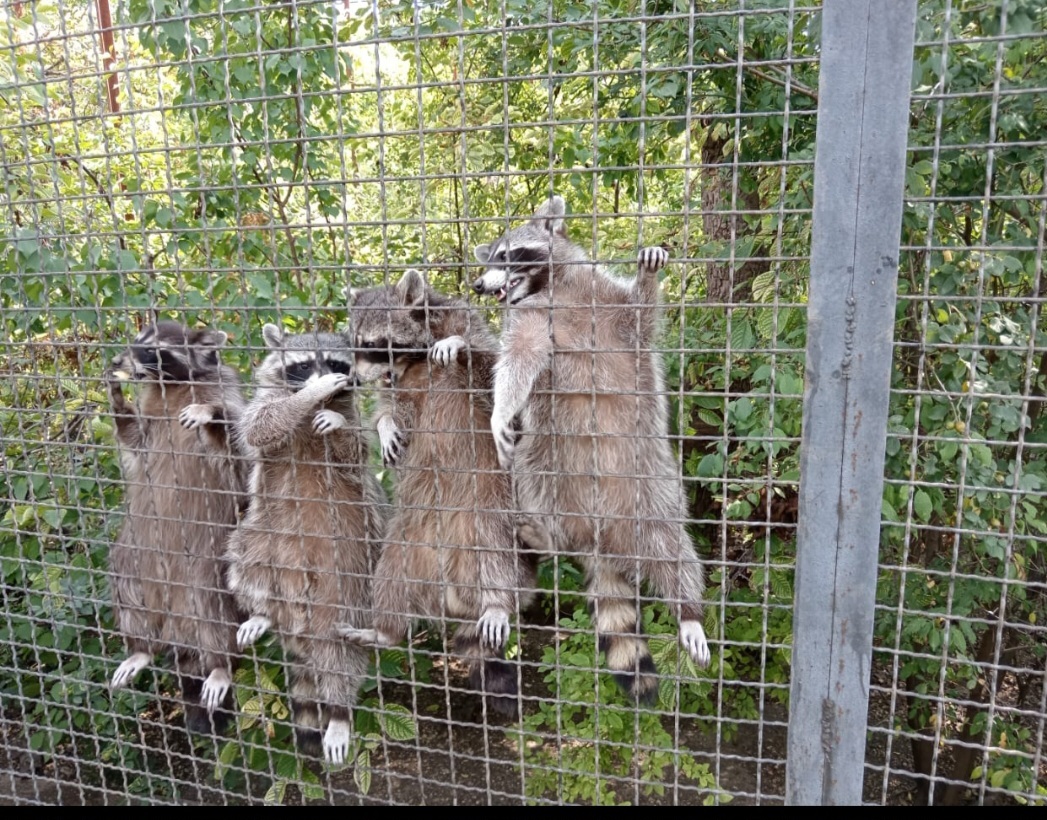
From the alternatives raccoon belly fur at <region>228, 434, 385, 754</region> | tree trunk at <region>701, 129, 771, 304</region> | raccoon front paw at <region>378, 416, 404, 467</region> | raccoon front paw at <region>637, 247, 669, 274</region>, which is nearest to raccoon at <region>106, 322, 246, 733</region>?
raccoon belly fur at <region>228, 434, 385, 754</region>

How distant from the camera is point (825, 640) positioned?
7.00 ft

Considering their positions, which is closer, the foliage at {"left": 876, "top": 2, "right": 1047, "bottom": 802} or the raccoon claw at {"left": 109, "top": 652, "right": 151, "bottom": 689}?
the foliage at {"left": 876, "top": 2, "right": 1047, "bottom": 802}

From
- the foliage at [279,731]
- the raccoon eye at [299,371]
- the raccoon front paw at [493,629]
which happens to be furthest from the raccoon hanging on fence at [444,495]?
the foliage at [279,731]

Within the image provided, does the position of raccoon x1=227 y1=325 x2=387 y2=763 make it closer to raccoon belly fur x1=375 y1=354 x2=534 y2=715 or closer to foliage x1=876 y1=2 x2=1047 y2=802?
raccoon belly fur x1=375 y1=354 x2=534 y2=715

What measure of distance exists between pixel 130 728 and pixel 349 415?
112 inches

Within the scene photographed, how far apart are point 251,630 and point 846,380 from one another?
2.55 metres

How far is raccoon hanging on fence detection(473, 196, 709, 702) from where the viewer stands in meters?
2.86

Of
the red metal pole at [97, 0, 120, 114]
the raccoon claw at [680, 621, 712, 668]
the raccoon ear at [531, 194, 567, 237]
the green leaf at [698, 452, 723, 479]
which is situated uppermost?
the red metal pole at [97, 0, 120, 114]

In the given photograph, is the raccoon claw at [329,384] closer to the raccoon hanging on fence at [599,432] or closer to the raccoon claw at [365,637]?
the raccoon hanging on fence at [599,432]

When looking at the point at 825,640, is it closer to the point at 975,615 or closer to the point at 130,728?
the point at 975,615

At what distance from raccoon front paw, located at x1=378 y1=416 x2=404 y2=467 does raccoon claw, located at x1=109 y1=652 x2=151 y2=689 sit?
5.19 feet

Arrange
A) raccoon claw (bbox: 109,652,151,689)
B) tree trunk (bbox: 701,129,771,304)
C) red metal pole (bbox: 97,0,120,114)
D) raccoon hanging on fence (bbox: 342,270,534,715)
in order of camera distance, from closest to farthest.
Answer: raccoon hanging on fence (bbox: 342,270,534,715) → raccoon claw (bbox: 109,652,151,689) → tree trunk (bbox: 701,129,771,304) → red metal pole (bbox: 97,0,120,114)

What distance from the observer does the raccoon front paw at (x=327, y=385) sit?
3012 millimetres
